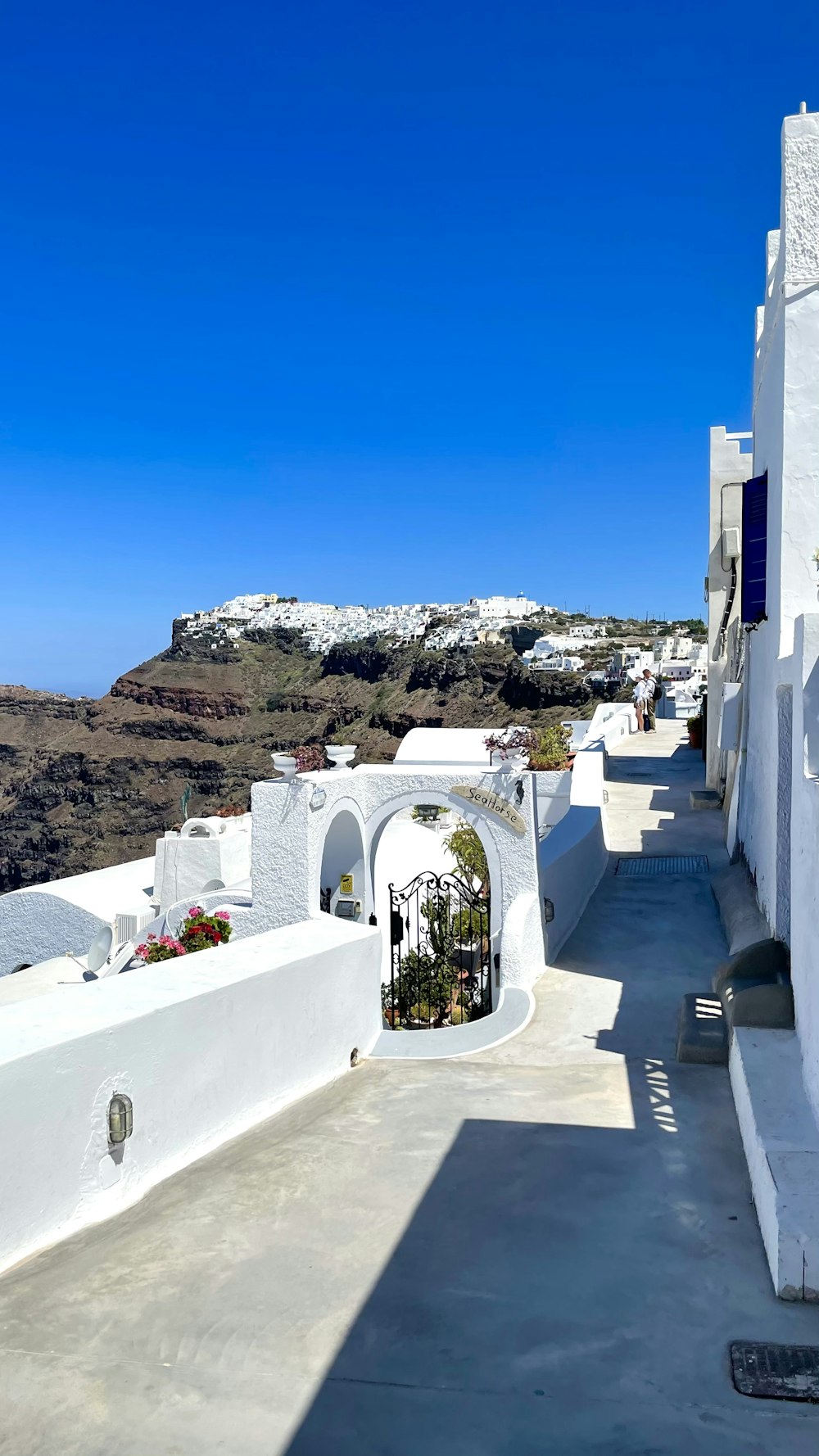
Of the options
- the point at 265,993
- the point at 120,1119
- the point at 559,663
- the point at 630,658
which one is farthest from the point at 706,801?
the point at 559,663

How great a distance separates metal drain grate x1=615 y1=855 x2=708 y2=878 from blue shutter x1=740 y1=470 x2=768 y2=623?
14.0 ft

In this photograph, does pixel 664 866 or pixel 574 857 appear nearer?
pixel 574 857

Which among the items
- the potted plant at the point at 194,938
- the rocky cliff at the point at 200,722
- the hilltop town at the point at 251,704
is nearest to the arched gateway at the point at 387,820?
the potted plant at the point at 194,938

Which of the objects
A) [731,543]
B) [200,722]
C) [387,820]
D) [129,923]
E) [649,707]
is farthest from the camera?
[200,722]

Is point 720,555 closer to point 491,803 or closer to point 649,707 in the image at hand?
point 491,803

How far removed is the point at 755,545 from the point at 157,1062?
6.42 meters

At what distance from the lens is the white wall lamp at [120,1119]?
15.8 feet

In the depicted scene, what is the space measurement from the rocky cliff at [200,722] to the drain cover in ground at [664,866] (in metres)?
47.0

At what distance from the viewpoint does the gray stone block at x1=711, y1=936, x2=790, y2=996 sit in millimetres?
7023

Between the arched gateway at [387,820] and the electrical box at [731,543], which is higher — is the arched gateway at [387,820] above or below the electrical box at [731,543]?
below

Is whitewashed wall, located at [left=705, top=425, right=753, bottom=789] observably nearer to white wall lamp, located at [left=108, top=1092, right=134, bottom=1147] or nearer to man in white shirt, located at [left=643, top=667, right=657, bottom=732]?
man in white shirt, located at [left=643, top=667, right=657, bottom=732]

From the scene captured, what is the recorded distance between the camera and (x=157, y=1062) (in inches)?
203

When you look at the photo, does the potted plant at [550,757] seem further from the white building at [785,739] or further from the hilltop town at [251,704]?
the hilltop town at [251,704]

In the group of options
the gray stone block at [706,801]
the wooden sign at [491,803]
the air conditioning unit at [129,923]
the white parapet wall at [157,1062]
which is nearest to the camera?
the white parapet wall at [157,1062]
